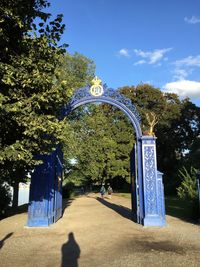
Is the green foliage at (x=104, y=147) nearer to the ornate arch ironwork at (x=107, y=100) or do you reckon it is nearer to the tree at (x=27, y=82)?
the ornate arch ironwork at (x=107, y=100)

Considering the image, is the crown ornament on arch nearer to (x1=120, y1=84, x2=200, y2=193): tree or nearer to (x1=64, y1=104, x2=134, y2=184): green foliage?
(x1=64, y1=104, x2=134, y2=184): green foliage

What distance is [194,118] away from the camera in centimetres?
5156

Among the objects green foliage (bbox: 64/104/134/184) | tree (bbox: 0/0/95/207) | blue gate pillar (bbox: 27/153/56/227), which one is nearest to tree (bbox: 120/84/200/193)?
green foliage (bbox: 64/104/134/184)

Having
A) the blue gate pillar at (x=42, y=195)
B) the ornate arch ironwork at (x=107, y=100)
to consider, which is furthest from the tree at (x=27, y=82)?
the ornate arch ironwork at (x=107, y=100)

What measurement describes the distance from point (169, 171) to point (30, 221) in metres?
40.0

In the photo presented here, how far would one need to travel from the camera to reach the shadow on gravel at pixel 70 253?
23.9 ft

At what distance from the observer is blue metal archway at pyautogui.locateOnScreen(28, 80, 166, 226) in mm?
12977

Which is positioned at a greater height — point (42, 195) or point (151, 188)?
point (151, 188)

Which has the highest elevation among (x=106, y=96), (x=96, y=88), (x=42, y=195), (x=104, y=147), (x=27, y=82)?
(x=104, y=147)

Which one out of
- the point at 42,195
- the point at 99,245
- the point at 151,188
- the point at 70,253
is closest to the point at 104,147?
the point at 151,188

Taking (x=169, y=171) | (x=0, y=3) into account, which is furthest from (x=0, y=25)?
(x=169, y=171)

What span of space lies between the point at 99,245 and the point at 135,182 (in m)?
5.51

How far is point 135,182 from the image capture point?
14.5 metres

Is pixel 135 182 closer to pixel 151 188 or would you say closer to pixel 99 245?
pixel 151 188
